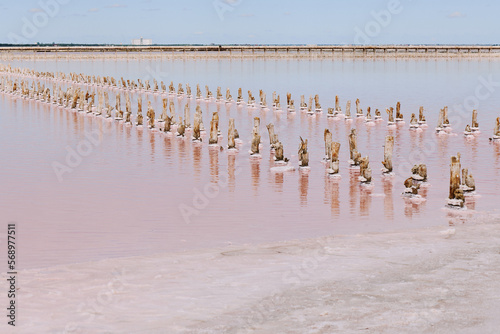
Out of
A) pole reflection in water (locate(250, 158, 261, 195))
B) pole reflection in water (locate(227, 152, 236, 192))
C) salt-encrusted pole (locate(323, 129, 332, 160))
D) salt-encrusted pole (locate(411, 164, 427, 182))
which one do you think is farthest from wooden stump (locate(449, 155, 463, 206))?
salt-encrusted pole (locate(323, 129, 332, 160))

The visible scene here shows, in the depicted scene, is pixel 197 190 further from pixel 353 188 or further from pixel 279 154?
pixel 279 154

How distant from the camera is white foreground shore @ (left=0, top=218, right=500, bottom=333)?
7734mm

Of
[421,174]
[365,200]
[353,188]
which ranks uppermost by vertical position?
[421,174]

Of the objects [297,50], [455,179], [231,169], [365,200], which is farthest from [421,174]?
[297,50]

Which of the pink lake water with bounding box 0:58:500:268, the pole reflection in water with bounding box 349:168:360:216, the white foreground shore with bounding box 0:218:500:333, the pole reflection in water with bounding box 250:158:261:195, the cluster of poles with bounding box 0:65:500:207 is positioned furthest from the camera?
the pole reflection in water with bounding box 250:158:261:195

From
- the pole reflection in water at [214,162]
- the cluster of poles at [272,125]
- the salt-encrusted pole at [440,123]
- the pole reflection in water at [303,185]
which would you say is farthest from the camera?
the salt-encrusted pole at [440,123]

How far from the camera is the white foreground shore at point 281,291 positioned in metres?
7.73

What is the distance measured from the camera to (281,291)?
8914mm

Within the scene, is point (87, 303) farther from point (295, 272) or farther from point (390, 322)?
point (390, 322)

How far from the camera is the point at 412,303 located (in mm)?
8203

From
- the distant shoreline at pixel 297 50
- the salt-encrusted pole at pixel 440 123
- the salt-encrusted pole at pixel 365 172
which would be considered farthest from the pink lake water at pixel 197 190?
the distant shoreline at pixel 297 50

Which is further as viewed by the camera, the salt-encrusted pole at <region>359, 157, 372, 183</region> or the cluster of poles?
the salt-encrusted pole at <region>359, 157, 372, 183</region>

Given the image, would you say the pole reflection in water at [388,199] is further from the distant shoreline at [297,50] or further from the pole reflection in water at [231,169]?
the distant shoreline at [297,50]

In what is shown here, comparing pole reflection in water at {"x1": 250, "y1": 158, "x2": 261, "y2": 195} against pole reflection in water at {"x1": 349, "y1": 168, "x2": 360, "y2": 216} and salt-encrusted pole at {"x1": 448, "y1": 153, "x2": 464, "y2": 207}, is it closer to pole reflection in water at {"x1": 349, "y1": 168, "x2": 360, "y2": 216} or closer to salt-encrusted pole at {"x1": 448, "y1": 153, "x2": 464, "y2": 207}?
pole reflection in water at {"x1": 349, "y1": 168, "x2": 360, "y2": 216}
